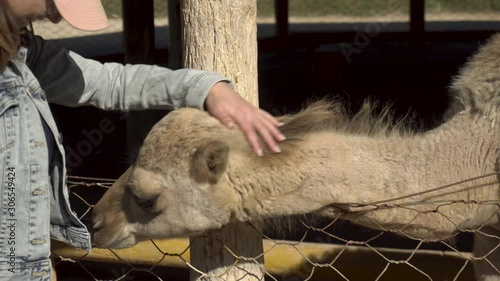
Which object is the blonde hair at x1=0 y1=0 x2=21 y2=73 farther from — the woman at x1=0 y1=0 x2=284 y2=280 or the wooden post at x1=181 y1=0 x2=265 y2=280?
the wooden post at x1=181 y1=0 x2=265 y2=280

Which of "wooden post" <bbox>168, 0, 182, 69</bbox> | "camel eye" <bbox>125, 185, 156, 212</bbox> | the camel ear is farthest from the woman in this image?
"wooden post" <bbox>168, 0, 182, 69</bbox>

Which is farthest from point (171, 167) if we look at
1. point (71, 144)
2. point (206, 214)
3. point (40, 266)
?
point (71, 144)

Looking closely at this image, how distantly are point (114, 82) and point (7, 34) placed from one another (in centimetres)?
52

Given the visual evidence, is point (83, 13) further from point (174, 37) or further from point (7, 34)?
point (174, 37)

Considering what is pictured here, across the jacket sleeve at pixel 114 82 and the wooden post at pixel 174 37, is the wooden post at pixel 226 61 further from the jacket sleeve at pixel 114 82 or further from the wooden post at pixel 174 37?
the wooden post at pixel 174 37

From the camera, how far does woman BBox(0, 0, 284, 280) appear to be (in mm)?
2424

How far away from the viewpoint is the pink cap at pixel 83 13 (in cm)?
235

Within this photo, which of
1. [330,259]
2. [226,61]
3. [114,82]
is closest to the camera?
[114,82]

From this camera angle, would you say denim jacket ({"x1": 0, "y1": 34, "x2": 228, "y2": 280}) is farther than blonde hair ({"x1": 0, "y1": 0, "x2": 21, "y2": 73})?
Yes

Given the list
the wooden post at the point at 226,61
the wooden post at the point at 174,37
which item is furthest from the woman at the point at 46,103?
the wooden post at the point at 174,37

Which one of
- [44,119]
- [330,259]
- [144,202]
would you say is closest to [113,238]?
[144,202]

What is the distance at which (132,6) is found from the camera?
27.6 ft

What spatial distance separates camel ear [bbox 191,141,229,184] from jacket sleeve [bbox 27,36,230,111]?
0.50 ft

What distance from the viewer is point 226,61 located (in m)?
2.98
